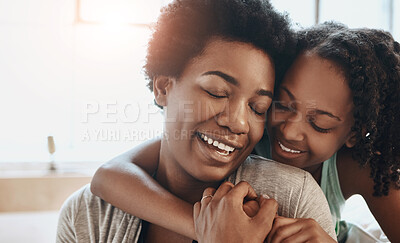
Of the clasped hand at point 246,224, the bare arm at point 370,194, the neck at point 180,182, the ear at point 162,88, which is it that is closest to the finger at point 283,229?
the clasped hand at point 246,224

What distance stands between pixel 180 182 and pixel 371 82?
1.96ft

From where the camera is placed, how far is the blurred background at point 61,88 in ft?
7.20

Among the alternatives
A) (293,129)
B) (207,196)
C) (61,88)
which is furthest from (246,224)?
(61,88)

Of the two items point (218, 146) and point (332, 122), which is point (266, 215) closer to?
point (218, 146)

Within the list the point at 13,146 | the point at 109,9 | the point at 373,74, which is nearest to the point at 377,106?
the point at 373,74

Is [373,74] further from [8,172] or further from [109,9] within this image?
[8,172]

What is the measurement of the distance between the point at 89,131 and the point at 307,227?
6.45 ft

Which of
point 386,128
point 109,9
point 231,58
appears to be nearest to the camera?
point 231,58

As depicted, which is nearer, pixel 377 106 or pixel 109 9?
pixel 377 106

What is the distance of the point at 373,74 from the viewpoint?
1025 mm

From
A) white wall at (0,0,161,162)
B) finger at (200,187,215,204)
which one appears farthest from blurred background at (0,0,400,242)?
finger at (200,187,215,204)

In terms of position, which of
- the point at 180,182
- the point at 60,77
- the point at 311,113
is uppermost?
the point at 60,77

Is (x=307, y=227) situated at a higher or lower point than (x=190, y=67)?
lower

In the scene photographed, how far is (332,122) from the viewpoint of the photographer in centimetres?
111
